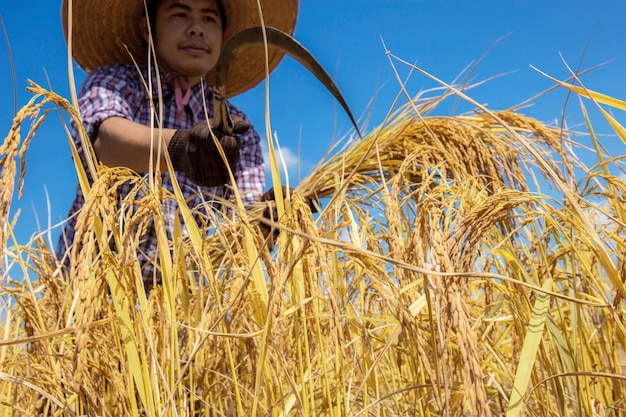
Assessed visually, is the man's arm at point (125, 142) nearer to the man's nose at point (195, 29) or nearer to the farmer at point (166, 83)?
the farmer at point (166, 83)

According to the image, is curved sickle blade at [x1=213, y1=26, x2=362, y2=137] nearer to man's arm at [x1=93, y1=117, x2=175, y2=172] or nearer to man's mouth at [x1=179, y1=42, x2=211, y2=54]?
man's arm at [x1=93, y1=117, x2=175, y2=172]

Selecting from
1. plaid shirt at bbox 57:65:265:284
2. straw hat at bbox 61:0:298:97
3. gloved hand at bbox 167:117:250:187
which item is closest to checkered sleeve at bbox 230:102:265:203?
plaid shirt at bbox 57:65:265:284

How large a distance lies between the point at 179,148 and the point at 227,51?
1.63ft

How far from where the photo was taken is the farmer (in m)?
1.84

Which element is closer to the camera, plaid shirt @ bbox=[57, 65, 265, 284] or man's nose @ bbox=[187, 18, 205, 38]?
plaid shirt @ bbox=[57, 65, 265, 284]

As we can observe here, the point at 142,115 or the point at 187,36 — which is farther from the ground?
the point at 187,36

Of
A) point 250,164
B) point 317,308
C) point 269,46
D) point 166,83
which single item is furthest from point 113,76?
point 317,308

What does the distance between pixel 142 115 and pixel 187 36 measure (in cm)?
39

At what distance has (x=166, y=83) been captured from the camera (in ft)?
8.27

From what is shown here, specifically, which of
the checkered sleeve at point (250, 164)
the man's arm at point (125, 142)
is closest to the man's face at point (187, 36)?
the checkered sleeve at point (250, 164)

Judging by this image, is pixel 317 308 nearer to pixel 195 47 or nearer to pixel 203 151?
pixel 203 151

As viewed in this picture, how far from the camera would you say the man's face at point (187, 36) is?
2.38 metres

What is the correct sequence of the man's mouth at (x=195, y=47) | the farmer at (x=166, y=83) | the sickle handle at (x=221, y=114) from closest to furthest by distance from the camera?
the sickle handle at (x=221, y=114) → the farmer at (x=166, y=83) → the man's mouth at (x=195, y=47)

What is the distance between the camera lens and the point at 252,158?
2779 mm
